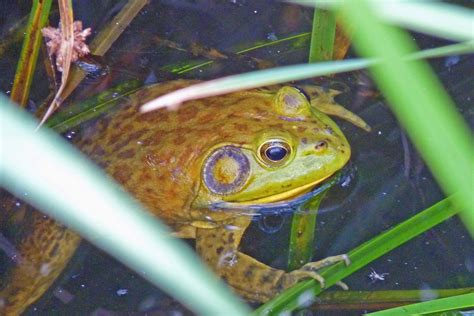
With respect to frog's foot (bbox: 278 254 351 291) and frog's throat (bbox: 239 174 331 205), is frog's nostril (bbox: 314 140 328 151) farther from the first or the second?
frog's foot (bbox: 278 254 351 291)

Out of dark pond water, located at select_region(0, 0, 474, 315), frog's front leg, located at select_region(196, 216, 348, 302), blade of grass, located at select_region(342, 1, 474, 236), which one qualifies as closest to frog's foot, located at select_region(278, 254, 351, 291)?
frog's front leg, located at select_region(196, 216, 348, 302)

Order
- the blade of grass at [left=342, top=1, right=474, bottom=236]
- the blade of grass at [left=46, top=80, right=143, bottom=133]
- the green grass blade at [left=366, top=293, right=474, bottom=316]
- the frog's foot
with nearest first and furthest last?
the blade of grass at [left=342, top=1, right=474, bottom=236] → the green grass blade at [left=366, top=293, right=474, bottom=316] → the frog's foot → the blade of grass at [left=46, top=80, right=143, bottom=133]

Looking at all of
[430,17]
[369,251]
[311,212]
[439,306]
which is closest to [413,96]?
[430,17]

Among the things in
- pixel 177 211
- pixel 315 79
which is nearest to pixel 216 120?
pixel 177 211

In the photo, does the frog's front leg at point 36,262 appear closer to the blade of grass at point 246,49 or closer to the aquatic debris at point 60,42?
the aquatic debris at point 60,42

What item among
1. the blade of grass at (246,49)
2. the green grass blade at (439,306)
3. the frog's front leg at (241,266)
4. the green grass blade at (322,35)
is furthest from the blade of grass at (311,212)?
the green grass blade at (439,306)

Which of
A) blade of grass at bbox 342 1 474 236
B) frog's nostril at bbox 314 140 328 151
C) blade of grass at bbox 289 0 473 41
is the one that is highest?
blade of grass at bbox 289 0 473 41

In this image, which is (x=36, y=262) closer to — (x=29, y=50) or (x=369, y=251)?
(x=29, y=50)

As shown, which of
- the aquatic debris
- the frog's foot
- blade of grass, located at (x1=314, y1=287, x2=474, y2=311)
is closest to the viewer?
the frog's foot
